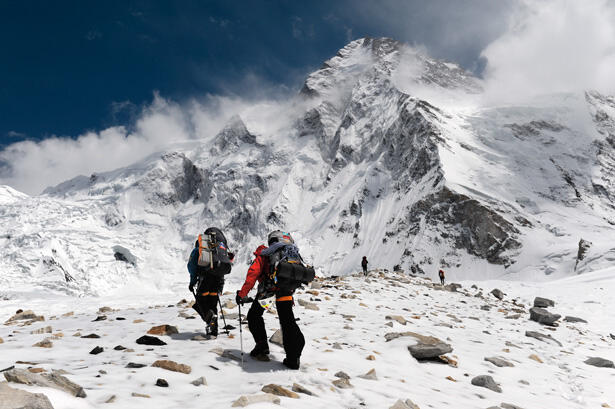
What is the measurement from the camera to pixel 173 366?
6000mm

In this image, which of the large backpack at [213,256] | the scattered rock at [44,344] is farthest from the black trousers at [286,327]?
the scattered rock at [44,344]

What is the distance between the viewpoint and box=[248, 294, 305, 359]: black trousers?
22.4ft

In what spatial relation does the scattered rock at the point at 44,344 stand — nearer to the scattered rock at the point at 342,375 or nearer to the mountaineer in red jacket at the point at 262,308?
the mountaineer in red jacket at the point at 262,308

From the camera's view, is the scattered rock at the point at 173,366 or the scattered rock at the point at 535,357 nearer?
the scattered rock at the point at 173,366

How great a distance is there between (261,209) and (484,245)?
110991 mm

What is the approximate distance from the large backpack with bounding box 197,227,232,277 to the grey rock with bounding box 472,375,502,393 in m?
5.42

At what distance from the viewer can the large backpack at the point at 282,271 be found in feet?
23.1

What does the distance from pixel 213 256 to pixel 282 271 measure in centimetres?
246

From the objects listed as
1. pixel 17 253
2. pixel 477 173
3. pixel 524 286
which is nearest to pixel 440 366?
pixel 524 286

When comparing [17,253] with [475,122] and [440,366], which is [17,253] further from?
[440,366]

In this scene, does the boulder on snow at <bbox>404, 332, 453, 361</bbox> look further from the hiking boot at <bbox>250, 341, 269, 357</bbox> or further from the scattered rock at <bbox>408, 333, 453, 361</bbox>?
the hiking boot at <bbox>250, 341, 269, 357</bbox>

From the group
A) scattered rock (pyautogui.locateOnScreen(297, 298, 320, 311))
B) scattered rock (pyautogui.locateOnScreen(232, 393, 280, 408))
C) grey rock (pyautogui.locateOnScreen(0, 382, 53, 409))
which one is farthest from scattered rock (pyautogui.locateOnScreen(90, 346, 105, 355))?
scattered rock (pyautogui.locateOnScreen(297, 298, 320, 311))

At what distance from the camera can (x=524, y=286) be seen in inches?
1232

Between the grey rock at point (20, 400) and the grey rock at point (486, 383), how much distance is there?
6.59 metres
